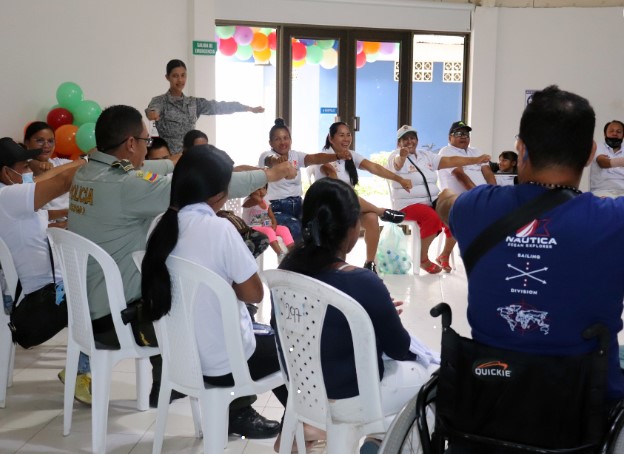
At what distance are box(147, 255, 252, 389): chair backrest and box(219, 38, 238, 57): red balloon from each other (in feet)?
19.8

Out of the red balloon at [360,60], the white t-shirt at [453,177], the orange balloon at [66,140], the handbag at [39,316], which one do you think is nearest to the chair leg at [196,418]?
the handbag at [39,316]

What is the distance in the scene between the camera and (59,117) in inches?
236

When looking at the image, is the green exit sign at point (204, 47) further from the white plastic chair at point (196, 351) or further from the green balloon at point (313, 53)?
the white plastic chair at point (196, 351)

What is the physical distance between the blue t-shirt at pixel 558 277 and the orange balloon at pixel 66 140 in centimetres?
461

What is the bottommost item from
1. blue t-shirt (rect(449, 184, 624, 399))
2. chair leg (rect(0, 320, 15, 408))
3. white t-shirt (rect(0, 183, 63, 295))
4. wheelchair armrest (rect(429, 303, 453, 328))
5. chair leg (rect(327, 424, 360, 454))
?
chair leg (rect(0, 320, 15, 408))

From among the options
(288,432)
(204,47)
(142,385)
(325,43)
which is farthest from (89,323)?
(325,43)

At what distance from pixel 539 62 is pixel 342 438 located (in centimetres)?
736

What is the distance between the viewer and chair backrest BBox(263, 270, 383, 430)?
209 cm

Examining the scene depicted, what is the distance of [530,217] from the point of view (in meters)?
1.65

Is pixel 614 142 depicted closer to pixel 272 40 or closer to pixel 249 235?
pixel 272 40

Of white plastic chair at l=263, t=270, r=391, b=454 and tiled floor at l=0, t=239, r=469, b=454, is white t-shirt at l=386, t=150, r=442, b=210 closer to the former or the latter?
tiled floor at l=0, t=239, r=469, b=454

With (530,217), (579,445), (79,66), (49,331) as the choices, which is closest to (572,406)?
(579,445)

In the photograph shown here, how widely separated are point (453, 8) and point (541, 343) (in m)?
7.46

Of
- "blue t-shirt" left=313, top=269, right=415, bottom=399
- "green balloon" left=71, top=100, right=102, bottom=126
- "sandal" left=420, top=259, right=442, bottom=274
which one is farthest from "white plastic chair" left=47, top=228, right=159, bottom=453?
"sandal" left=420, top=259, right=442, bottom=274
